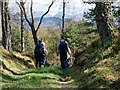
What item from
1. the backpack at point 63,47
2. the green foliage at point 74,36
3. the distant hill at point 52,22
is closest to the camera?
the backpack at point 63,47

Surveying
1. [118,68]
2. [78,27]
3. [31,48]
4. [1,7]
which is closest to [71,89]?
[118,68]

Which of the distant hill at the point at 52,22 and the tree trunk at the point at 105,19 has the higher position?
the tree trunk at the point at 105,19

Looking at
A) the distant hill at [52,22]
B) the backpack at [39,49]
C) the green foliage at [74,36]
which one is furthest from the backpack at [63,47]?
the green foliage at [74,36]

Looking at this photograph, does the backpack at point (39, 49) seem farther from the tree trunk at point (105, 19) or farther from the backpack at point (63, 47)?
the tree trunk at point (105, 19)

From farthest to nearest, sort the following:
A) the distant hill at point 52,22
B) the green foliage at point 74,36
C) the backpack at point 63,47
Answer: the green foliage at point 74,36 < the distant hill at point 52,22 < the backpack at point 63,47

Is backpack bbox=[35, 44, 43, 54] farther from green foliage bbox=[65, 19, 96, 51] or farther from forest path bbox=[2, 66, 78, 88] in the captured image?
green foliage bbox=[65, 19, 96, 51]

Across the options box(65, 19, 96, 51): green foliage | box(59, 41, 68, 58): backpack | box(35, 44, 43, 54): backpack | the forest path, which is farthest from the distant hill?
the forest path

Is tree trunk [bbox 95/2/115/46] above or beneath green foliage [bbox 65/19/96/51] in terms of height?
above

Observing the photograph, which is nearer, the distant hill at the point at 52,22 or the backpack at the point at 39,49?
the backpack at the point at 39,49

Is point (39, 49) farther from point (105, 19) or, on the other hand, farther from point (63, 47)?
point (105, 19)

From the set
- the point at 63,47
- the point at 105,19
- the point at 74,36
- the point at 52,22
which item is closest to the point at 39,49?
the point at 63,47

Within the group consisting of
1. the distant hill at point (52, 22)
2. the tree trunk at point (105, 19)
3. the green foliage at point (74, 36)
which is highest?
the tree trunk at point (105, 19)

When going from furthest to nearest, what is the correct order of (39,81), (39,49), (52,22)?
(52,22), (39,49), (39,81)

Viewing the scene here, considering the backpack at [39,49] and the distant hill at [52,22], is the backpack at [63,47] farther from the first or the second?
the distant hill at [52,22]
